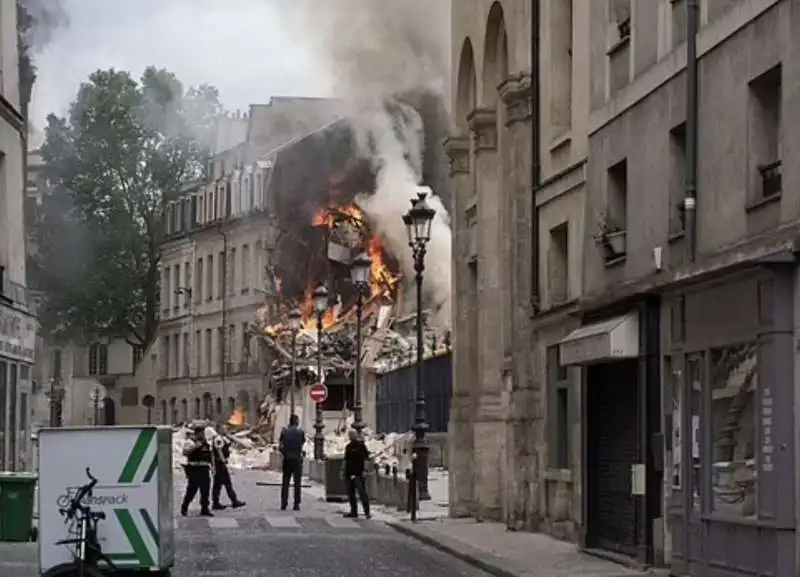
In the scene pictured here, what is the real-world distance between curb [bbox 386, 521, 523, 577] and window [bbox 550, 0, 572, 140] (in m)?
6.26

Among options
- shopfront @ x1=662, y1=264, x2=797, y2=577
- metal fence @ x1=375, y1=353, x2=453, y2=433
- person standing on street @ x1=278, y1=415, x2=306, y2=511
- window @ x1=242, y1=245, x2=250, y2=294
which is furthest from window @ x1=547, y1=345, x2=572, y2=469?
window @ x1=242, y1=245, x2=250, y2=294

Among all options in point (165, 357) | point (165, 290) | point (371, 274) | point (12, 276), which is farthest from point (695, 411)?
point (165, 357)

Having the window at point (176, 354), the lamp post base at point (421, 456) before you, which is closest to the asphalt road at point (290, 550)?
the lamp post base at point (421, 456)

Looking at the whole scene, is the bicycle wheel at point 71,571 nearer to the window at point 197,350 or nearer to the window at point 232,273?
the window at point 232,273

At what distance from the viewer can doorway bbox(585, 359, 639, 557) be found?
74.0 feet

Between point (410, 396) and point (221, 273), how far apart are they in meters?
42.8

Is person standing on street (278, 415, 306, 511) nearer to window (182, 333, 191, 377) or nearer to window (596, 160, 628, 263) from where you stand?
window (596, 160, 628, 263)

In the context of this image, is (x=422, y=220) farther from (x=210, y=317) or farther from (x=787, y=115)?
(x=210, y=317)

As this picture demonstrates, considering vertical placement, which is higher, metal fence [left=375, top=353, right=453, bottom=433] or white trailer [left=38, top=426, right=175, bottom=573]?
metal fence [left=375, top=353, right=453, bottom=433]

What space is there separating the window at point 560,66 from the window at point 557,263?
1.48 m

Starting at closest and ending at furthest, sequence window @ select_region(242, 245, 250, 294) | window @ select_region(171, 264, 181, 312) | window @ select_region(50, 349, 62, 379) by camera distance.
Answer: window @ select_region(242, 245, 250, 294)
window @ select_region(171, 264, 181, 312)
window @ select_region(50, 349, 62, 379)

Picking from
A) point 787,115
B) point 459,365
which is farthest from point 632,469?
point 459,365

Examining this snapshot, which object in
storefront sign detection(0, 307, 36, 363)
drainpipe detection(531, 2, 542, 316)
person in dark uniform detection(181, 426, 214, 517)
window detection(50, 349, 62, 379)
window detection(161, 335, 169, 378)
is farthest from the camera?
window detection(50, 349, 62, 379)

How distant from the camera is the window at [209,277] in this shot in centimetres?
10019
